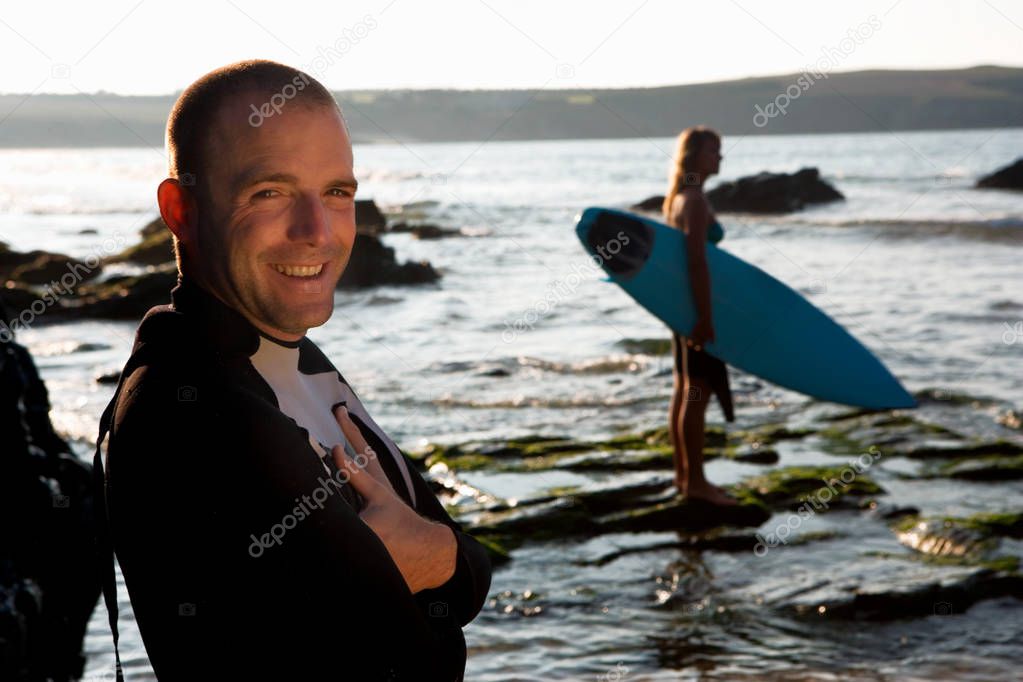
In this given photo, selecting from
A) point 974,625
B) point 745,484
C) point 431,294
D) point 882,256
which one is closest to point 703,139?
point 745,484

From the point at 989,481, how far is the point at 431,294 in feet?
37.4

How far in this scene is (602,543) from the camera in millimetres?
6195

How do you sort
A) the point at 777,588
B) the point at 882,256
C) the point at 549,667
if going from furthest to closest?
1. the point at 882,256
2. the point at 777,588
3. the point at 549,667

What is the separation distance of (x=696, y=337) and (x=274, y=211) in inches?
226

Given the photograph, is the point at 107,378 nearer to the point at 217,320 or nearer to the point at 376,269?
the point at 376,269

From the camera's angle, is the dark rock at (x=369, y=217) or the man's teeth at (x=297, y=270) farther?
the dark rock at (x=369, y=217)

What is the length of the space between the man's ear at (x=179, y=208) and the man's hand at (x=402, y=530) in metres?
0.31

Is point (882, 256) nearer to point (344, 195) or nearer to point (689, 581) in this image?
point (689, 581)

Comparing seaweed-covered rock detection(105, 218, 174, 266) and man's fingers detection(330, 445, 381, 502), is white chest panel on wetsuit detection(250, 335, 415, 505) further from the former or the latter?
seaweed-covered rock detection(105, 218, 174, 266)

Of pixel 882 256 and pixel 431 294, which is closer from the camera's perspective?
pixel 431 294

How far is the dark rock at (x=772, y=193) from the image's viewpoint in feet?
115

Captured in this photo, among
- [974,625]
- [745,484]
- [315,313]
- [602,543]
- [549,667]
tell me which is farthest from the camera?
[745,484]

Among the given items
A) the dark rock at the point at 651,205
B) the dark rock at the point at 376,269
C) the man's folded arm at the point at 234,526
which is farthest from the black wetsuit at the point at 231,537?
the dark rock at the point at 651,205

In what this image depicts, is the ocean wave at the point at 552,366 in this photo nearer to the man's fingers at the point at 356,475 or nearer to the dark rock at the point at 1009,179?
the man's fingers at the point at 356,475
